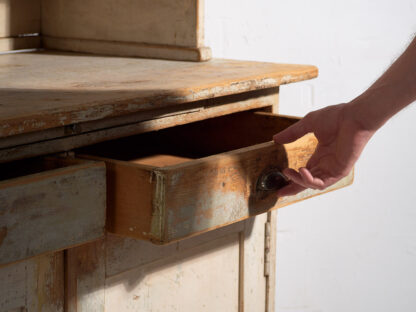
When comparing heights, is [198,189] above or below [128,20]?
below

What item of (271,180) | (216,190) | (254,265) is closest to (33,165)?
(216,190)

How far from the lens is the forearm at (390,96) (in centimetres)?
114

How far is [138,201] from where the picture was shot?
99cm

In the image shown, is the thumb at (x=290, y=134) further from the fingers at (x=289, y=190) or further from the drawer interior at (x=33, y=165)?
the drawer interior at (x=33, y=165)

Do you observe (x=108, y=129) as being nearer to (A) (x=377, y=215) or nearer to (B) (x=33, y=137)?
(B) (x=33, y=137)

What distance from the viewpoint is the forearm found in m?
1.14

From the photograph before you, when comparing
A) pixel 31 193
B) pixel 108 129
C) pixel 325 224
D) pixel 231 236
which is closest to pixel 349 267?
pixel 325 224

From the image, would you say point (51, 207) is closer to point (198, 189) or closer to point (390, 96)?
point (198, 189)

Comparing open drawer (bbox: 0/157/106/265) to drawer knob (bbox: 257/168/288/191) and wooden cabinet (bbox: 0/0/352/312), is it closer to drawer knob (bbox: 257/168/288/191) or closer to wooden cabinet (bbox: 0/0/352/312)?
wooden cabinet (bbox: 0/0/352/312)

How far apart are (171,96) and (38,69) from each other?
383 mm

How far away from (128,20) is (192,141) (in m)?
0.35

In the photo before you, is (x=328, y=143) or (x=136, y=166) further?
(x=328, y=143)

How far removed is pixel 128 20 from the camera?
5.39 ft

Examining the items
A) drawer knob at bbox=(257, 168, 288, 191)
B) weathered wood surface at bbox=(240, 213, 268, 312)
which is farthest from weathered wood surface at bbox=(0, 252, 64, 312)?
weathered wood surface at bbox=(240, 213, 268, 312)
